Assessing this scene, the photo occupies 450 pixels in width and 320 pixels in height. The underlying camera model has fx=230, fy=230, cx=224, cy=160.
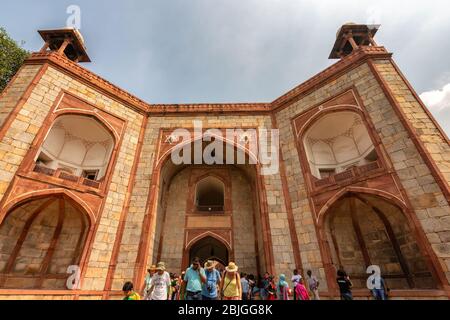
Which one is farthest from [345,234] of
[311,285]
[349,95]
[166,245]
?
[166,245]

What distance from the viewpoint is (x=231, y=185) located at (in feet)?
44.9

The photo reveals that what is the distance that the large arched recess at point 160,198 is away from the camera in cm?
912

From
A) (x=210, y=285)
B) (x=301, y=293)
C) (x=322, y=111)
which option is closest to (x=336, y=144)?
(x=322, y=111)

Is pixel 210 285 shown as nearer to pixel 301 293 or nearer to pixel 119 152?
pixel 301 293

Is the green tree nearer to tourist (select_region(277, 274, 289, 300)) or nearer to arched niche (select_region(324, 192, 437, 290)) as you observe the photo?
tourist (select_region(277, 274, 289, 300))

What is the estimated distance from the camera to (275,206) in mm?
10320

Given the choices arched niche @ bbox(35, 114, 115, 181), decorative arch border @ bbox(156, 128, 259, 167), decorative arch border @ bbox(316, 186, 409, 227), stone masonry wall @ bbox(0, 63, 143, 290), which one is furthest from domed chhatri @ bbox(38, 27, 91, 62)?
decorative arch border @ bbox(316, 186, 409, 227)

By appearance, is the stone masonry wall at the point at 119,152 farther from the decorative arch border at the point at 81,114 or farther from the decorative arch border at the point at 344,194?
the decorative arch border at the point at 344,194

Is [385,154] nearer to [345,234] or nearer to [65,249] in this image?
[345,234]

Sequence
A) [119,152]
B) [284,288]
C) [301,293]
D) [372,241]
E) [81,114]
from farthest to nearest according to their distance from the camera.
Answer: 1. [119,152]
2. [81,114]
3. [372,241]
4. [284,288]
5. [301,293]

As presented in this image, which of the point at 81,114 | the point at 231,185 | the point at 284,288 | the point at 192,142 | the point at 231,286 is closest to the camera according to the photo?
the point at 231,286

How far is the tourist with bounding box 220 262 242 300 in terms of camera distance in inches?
198

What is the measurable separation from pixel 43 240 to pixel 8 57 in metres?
12.1

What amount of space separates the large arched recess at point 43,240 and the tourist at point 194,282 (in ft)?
18.4
